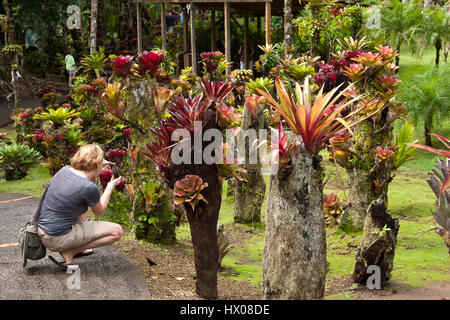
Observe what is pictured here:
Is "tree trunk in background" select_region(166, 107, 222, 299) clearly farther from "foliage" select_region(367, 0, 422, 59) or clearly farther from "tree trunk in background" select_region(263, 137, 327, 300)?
"foliage" select_region(367, 0, 422, 59)

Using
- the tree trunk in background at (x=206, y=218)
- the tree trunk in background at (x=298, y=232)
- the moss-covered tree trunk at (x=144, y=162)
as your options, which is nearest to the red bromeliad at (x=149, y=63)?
the moss-covered tree trunk at (x=144, y=162)

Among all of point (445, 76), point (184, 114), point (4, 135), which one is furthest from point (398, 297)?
point (4, 135)

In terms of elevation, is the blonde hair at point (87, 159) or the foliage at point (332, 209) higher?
the blonde hair at point (87, 159)

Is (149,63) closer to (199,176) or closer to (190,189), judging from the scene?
(199,176)

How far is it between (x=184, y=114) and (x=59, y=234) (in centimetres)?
137

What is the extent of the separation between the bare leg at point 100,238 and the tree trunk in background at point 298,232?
1.38 meters

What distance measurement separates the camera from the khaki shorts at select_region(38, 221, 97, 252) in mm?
4082

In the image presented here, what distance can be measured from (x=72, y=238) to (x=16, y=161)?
569 cm

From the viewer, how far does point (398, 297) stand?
4.28 meters

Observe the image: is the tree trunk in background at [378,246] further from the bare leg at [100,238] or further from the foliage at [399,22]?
the foliage at [399,22]

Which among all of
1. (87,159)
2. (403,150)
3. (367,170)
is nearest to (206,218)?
(87,159)

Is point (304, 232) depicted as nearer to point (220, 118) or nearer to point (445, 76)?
point (220, 118)

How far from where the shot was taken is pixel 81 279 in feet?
13.4

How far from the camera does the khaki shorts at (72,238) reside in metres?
4.08
